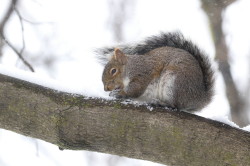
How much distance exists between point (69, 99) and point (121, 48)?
0.76 metres

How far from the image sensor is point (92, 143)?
1673 millimetres

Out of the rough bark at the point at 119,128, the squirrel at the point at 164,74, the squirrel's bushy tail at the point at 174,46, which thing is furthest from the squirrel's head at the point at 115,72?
the rough bark at the point at 119,128

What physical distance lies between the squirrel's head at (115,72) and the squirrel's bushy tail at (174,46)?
12 centimetres

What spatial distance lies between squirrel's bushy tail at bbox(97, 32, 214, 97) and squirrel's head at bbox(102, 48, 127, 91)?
0.40 ft

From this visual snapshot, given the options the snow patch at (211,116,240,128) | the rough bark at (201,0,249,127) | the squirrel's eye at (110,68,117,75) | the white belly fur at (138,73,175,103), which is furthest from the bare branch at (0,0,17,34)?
the snow patch at (211,116,240,128)

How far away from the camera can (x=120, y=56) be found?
2295 mm

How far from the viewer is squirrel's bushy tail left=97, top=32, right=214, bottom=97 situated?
214cm

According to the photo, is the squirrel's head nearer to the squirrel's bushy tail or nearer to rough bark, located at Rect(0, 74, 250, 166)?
the squirrel's bushy tail

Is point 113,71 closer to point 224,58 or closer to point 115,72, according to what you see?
point 115,72


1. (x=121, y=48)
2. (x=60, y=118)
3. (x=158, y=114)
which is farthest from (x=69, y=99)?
(x=121, y=48)

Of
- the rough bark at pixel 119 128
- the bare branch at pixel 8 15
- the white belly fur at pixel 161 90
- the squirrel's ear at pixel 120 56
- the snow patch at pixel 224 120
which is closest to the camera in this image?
the rough bark at pixel 119 128

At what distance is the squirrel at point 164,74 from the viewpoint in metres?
2.03

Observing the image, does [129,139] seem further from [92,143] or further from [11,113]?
[11,113]

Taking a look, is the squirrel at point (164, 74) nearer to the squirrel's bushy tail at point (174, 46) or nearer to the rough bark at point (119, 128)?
the squirrel's bushy tail at point (174, 46)
